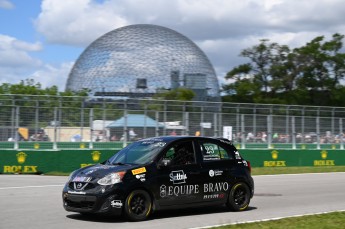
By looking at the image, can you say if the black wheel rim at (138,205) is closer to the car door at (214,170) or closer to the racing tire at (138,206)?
the racing tire at (138,206)

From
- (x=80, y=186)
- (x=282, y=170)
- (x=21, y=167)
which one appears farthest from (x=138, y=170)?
(x=282, y=170)

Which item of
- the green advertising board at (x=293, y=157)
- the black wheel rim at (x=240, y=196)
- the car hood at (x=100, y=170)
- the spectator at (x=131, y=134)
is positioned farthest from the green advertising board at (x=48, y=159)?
the car hood at (x=100, y=170)

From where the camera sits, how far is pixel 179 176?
11.5 meters

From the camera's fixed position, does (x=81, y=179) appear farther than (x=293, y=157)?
No

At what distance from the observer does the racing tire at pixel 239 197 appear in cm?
1252

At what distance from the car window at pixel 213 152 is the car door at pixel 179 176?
289 millimetres

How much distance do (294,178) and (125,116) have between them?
8.12 metres

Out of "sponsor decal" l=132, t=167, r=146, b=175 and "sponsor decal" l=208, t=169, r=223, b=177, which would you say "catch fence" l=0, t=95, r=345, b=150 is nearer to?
"sponsor decal" l=208, t=169, r=223, b=177

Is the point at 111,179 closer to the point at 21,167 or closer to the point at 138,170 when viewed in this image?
the point at 138,170

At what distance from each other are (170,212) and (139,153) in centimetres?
148

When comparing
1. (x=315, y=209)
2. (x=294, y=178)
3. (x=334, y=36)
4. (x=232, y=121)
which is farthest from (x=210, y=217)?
(x=334, y=36)

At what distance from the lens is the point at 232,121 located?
98.7 feet

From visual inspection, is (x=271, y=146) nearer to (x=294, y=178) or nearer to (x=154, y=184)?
(x=294, y=178)

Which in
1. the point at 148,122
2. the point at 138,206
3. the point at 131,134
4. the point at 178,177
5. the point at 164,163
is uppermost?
the point at 148,122
